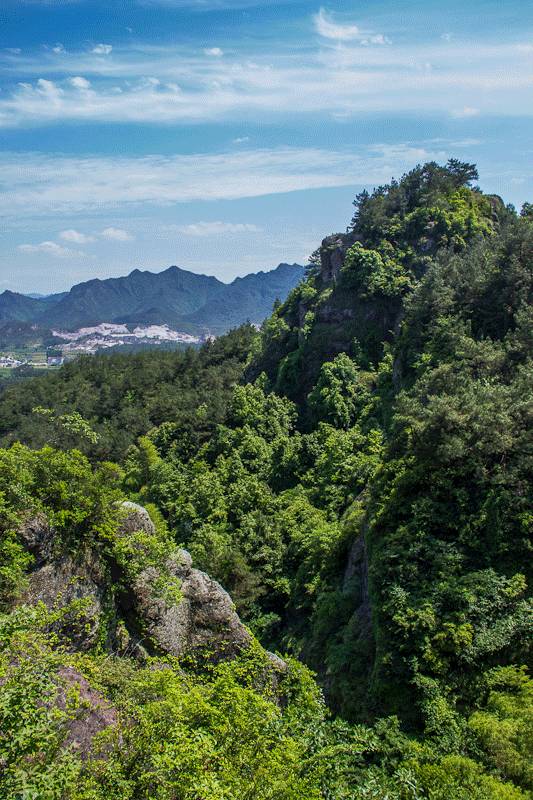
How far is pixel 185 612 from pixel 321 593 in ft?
33.2

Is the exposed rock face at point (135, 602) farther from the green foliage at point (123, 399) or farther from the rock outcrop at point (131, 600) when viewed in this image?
the green foliage at point (123, 399)

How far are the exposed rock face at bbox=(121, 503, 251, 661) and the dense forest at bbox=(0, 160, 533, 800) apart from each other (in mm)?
84

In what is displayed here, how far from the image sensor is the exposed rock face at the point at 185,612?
14.8 m

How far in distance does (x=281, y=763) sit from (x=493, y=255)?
30.3 m

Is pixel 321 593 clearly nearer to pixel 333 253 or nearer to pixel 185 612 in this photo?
pixel 185 612

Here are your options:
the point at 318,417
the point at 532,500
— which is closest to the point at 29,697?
the point at 532,500

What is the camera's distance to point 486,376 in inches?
949

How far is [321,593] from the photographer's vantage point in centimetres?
2416

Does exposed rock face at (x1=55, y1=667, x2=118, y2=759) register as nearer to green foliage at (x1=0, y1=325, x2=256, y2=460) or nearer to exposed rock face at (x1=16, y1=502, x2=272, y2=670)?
exposed rock face at (x1=16, y1=502, x2=272, y2=670)

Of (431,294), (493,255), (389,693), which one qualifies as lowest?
(389,693)

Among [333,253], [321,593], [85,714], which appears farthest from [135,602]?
[333,253]

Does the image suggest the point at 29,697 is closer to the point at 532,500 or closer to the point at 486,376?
the point at 532,500

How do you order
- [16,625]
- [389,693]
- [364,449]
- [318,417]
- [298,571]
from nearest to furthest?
[16,625]
[389,693]
[298,571]
[364,449]
[318,417]

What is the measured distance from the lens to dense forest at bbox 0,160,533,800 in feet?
28.6
